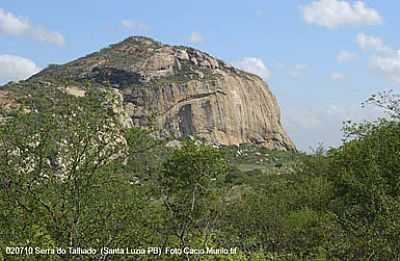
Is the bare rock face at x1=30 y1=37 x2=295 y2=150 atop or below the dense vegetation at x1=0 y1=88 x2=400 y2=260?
atop

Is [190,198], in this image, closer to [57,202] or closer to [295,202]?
[57,202]

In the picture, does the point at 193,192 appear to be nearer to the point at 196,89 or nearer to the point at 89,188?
the point at 89,188

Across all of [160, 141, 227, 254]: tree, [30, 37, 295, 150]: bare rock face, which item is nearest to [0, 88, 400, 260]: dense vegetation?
[160, 141, 227, 254]: tree

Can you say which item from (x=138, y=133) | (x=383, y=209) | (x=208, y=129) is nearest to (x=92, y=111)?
(x=138, y=133)

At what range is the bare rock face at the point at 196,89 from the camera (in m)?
126

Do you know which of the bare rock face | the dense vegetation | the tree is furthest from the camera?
the bare rock face

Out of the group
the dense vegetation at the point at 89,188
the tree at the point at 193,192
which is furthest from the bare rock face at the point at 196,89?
the dense vegetation at the point at 89,188

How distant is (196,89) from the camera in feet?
433

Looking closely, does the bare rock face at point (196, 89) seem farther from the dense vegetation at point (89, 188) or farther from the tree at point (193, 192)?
the dense vegetation at point (89, 188)

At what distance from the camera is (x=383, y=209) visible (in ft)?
43.8

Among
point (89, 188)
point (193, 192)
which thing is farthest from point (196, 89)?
point (89, 188)

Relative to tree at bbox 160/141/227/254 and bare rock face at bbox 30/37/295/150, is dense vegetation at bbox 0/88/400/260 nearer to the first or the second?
tree at bbox 160/141/227/254

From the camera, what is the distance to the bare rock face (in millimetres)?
125500

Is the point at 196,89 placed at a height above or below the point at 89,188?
above
